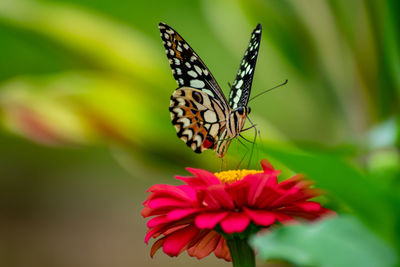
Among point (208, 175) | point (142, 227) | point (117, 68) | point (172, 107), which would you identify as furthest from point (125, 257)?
point (208, 175)

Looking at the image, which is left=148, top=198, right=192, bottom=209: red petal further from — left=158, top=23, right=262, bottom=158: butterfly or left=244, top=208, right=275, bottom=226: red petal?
left=158, top=23, right=262, bottom=158: butterfly

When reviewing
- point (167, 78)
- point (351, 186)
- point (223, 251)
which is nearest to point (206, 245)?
point (223, 251)

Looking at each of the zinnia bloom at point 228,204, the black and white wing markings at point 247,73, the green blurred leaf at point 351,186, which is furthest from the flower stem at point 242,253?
the black and white wing markings at point 247,73

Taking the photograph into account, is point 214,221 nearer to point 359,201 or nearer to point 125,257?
point 359,201

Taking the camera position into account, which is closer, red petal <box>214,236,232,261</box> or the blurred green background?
red petal <box>214,236,232,261</box>

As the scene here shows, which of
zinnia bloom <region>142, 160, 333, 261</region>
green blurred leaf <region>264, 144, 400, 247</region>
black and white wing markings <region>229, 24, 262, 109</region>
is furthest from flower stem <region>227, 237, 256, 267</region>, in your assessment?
black and white wing markings <region>229, 24, 262, 109</region>

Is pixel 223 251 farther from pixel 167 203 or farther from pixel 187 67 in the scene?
pixel 187 67

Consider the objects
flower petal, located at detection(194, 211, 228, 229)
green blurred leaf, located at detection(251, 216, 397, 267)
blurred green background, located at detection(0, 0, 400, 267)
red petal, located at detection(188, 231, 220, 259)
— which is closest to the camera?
green blurred leaf, located at detection(251, 216, 397, 267)

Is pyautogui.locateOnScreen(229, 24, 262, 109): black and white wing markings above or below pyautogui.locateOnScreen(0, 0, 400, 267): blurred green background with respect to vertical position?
below
